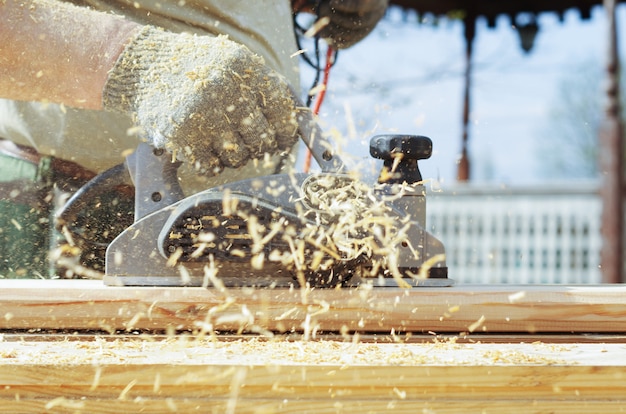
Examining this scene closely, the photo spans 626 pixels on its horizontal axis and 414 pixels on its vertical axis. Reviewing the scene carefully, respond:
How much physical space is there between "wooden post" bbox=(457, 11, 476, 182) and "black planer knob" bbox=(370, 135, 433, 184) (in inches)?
238

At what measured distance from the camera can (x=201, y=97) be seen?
4.99 ft

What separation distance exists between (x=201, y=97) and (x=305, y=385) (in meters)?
0.65

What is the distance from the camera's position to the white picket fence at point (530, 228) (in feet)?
23.8

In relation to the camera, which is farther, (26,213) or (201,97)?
(26,213)

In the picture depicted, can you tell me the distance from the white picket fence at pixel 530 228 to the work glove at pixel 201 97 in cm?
568

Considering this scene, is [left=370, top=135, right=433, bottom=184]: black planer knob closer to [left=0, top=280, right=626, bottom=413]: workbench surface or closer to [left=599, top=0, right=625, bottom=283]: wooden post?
[left=0, top=280, right=626, bottom=413]: workbench surface

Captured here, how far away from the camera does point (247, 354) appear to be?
1237mm

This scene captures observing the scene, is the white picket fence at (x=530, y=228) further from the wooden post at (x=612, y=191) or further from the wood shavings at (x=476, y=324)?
the wood shavings at (x=476, y=324)

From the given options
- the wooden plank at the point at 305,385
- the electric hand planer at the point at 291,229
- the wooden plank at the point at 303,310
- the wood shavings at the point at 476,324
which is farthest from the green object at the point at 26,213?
the wood shavings at the point at 476,324

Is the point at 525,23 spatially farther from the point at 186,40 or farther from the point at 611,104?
the point at 186,40

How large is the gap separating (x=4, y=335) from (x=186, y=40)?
685 millimetres

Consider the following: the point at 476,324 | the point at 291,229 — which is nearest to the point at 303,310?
the point at 291,229

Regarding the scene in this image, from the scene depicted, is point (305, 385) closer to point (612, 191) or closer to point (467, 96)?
point (612, 191)

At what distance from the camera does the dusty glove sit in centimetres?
241
